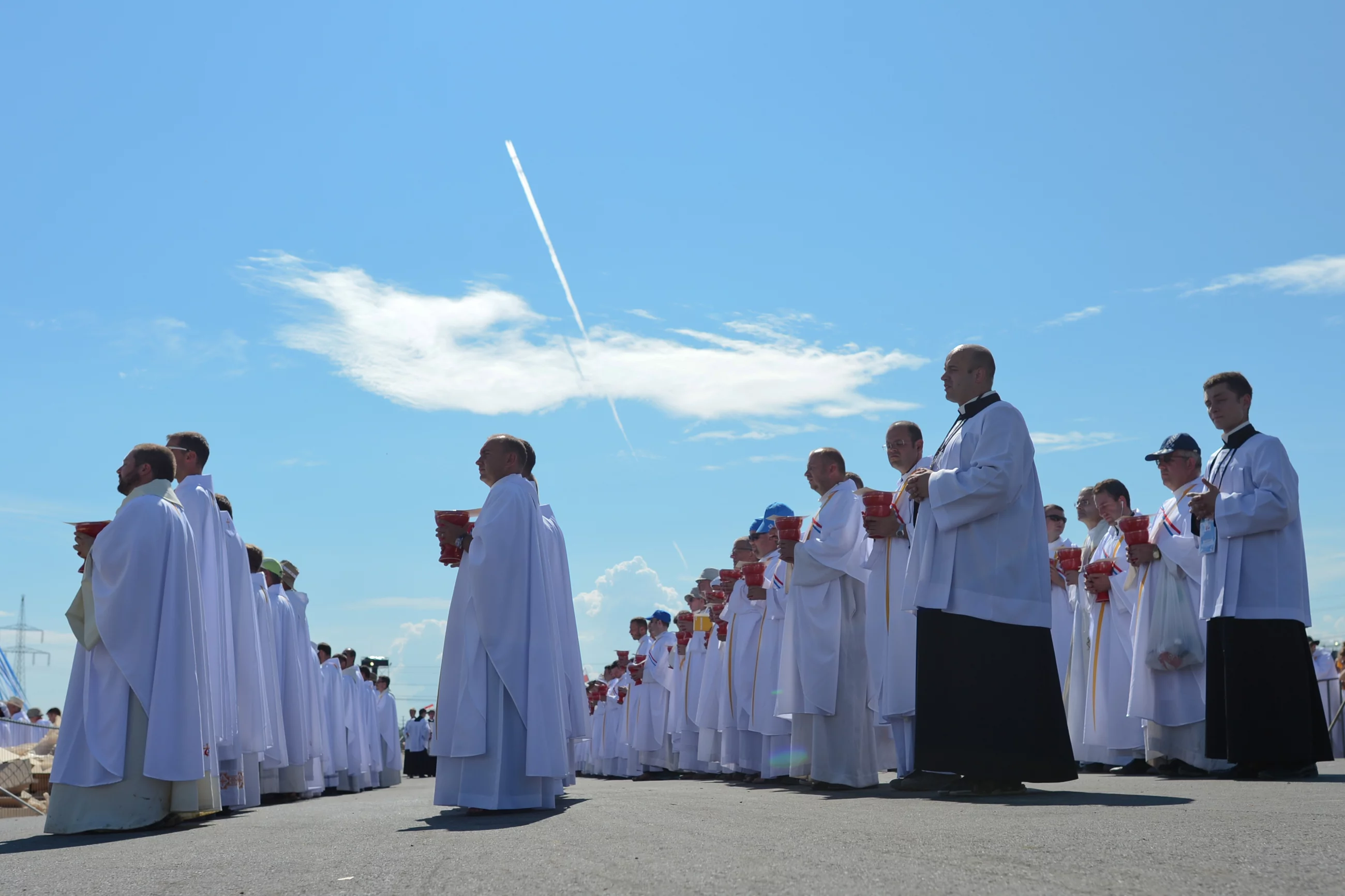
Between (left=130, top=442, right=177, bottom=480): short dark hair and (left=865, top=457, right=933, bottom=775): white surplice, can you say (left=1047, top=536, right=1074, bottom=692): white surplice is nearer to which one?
(left=865, top=457, right=933, bottom=775): white surplice

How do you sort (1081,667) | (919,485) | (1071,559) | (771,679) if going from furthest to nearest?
(771,679)
(1071,559)
(1081,667)
(919,485)

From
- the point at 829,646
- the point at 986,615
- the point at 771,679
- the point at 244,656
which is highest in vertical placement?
the point at 986,615

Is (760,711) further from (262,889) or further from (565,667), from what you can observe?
(262,889)

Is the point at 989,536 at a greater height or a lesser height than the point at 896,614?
greater

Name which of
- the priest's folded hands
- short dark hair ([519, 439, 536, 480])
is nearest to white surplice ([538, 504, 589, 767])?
short dark hair ([519, 439, 536, 480])

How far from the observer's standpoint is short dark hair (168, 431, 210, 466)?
31.4 ft

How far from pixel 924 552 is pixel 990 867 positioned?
3.67m

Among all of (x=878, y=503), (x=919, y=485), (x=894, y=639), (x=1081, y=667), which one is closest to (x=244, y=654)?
(x=894, y=639)

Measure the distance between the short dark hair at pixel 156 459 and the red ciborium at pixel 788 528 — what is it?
4.40 m

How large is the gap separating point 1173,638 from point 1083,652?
6.26ft

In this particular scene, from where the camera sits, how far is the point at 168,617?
25.0 ft

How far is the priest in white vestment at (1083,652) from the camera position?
11.1m

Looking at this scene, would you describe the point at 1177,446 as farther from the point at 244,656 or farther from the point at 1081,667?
the point at 244,656

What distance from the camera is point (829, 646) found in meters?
9.23
